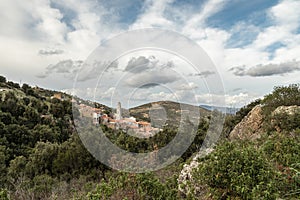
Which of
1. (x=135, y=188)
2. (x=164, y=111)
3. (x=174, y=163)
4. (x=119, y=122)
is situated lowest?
(x=174, y=163)

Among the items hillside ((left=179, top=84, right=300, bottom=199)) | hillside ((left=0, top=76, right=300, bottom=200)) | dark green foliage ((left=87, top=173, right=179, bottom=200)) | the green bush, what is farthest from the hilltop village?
the green bush

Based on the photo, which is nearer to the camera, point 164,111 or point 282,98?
point 164,111

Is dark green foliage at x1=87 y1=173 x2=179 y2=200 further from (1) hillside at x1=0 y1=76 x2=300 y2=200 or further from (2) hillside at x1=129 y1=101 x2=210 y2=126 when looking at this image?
Answer: (2) hillside at x1=129 y1=101 x2=210 y2=126

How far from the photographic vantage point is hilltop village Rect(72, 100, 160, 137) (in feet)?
34.5

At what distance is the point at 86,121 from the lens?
1196 cm

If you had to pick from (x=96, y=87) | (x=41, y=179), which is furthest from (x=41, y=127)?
(x=96, y=87)

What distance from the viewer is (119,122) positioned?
35.3 ft

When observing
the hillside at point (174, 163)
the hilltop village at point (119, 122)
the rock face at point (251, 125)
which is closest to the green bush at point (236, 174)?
the hillside at point (174, 163)

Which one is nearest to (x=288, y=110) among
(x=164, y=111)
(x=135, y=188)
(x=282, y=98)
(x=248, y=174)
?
(x=282, y=98)

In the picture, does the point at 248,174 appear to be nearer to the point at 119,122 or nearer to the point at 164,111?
the point at 164,111

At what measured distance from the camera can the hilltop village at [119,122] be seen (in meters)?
10.5

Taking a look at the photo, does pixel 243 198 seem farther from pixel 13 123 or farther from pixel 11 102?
pixel 11 102

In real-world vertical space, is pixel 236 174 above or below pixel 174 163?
above

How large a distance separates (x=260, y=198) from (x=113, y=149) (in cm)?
764
